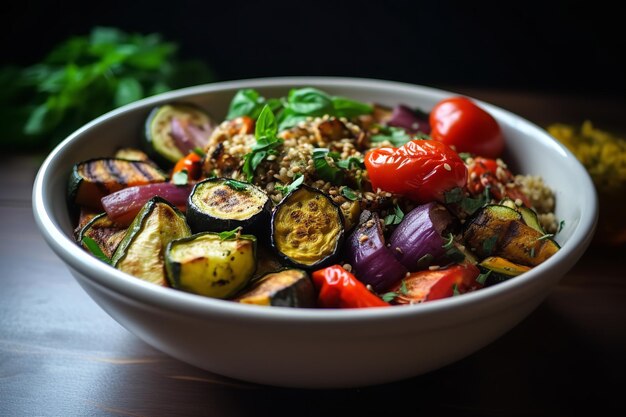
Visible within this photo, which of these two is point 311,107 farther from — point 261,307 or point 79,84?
point 79,84

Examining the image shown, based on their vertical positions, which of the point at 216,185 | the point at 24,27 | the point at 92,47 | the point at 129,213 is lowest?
the point at 24,27

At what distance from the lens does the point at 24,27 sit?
3.79 metres

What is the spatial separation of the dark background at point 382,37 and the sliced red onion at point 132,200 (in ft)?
8.02

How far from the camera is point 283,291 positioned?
4.55ft

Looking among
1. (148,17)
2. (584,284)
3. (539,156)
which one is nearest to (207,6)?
(148,17)

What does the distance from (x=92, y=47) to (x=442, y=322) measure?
7.88 ft

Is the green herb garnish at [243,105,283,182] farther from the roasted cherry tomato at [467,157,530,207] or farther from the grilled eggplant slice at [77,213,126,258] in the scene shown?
the roasted cherry tomato at [467,157,530,207]

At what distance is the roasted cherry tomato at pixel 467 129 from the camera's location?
2215mm

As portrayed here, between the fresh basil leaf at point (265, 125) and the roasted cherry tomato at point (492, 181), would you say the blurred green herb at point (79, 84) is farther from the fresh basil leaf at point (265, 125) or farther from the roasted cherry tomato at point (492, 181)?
the roasted cherry tomato at point (492, 181)

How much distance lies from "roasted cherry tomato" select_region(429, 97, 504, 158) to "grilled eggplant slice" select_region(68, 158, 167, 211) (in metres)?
0.96

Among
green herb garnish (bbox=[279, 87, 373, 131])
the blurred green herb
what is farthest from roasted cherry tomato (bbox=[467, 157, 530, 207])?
the blurred green herb

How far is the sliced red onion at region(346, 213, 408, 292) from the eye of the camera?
156 centimetres

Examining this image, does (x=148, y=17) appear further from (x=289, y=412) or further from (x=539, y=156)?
(x=289, y=412)

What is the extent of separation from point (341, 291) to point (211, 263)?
29cm
